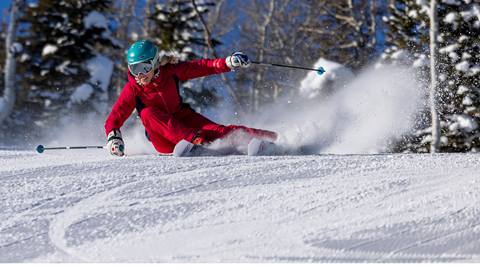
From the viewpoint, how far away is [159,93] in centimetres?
625

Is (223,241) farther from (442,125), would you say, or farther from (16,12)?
(16,12)

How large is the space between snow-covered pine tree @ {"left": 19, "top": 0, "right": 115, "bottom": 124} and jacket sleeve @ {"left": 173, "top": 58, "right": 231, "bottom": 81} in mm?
15248

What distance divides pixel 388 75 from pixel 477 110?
9.06 ft

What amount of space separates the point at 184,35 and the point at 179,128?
1456 centimetres

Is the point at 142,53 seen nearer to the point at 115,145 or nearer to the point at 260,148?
the point at 115,145

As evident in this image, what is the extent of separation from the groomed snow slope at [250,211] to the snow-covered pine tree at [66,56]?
16928 mm

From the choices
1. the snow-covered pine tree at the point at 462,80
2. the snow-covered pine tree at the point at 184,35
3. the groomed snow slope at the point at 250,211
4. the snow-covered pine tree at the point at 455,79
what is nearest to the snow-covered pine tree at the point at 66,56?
the snow-covered pine tree at the point at 184,35

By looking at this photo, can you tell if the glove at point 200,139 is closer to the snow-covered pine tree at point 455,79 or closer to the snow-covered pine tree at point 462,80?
the snow-covered pine tree at point 455,79

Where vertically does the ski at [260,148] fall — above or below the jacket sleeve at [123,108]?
below

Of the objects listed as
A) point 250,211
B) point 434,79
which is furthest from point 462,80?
point 250,211

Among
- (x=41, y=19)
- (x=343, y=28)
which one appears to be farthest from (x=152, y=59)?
(x=343, y=28)

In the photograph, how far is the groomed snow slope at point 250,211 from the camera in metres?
3.42

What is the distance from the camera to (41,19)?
21859 millimetres

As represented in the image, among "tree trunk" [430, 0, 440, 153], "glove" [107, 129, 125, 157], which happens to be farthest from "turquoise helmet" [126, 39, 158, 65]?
"tree trunk" [430, 0, 440, 153]
